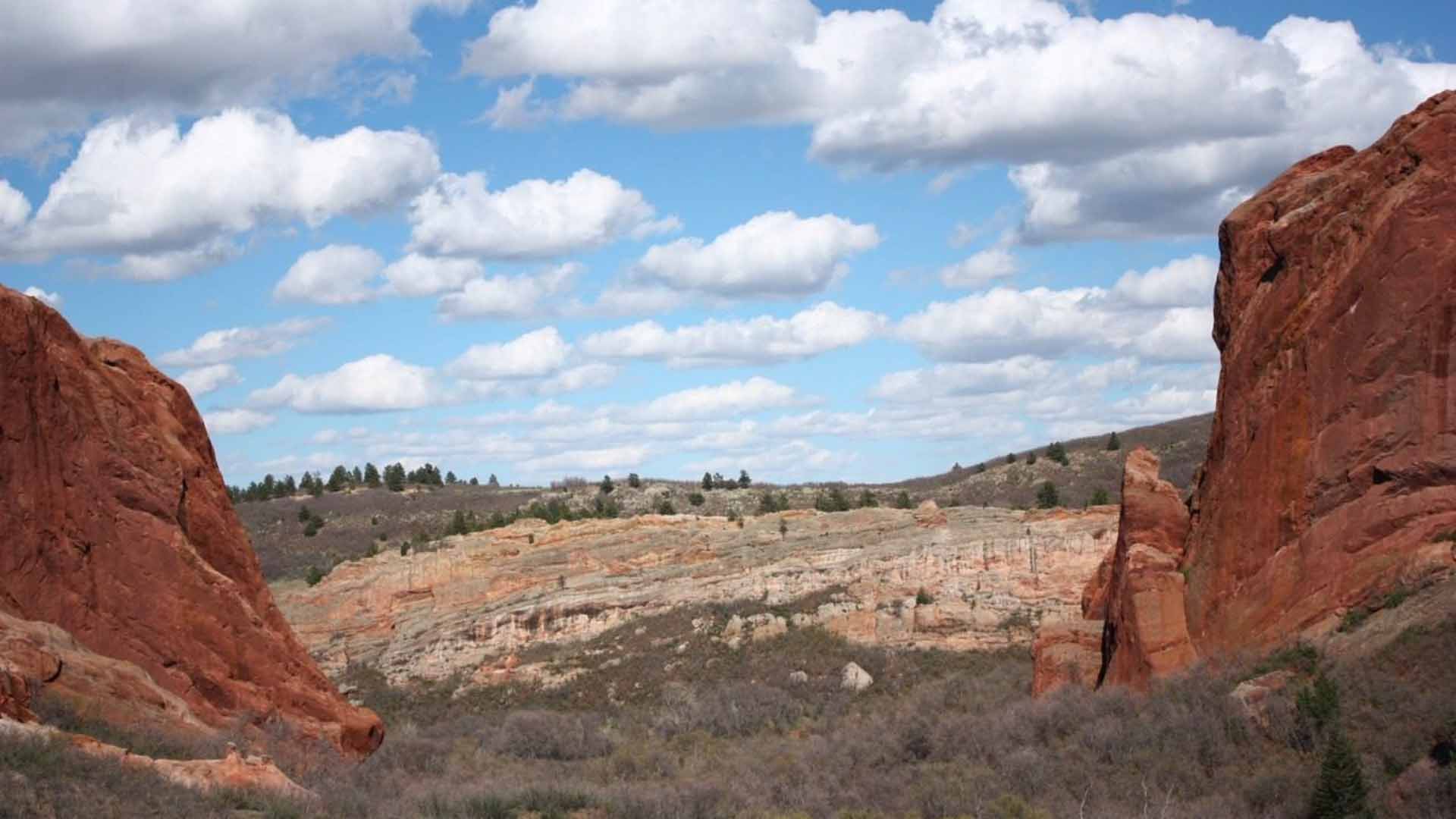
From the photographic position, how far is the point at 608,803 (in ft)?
72.3

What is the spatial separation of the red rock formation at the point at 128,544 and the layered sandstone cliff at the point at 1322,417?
14415 mm

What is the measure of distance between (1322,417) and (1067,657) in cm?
842

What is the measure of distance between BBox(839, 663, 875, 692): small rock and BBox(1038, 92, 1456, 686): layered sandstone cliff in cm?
1604

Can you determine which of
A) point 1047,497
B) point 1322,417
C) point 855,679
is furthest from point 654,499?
point 1322,417

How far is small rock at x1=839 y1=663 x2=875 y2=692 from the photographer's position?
42594mm

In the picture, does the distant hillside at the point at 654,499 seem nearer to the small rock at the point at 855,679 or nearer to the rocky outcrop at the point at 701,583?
the rocky outcrop at the point at 701,583

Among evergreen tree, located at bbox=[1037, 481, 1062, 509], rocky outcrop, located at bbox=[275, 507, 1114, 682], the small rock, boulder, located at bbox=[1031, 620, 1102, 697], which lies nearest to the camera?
boulder, located at bbox=[1031, 620, 1102, 697]

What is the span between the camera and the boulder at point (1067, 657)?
29.3m

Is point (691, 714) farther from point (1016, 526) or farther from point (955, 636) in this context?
point (1016, 526)

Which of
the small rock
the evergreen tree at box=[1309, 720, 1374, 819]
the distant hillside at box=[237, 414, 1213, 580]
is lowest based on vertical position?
the small rock

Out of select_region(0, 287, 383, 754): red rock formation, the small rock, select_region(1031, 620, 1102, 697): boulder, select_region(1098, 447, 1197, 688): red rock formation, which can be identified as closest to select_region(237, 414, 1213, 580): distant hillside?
the small rock

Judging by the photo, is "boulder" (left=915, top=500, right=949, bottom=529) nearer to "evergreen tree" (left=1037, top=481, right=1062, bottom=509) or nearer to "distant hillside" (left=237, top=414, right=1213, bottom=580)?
"evergreen tree" (left=1037, top=481, right=1062, bottom=509)

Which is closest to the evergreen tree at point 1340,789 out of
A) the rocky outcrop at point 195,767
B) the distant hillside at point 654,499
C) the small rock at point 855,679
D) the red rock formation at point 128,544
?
the rocky outcrop at point 195,767

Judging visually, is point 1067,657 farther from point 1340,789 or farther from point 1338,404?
point 1340,789
